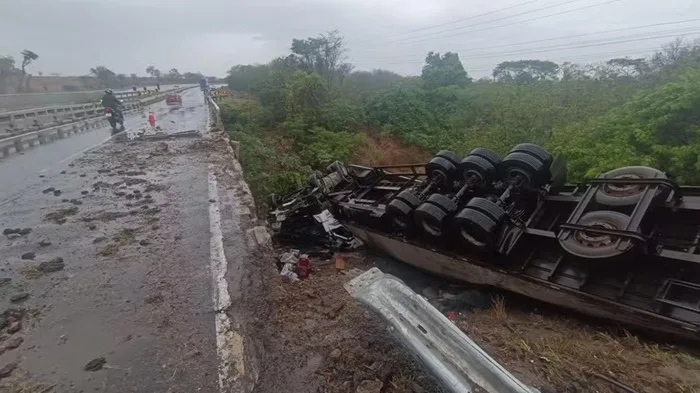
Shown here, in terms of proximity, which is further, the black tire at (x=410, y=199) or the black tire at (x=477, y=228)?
the black tire at (x=410, y=199)

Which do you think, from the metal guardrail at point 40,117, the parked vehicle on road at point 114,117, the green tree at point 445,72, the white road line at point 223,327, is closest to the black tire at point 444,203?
the white road line at point 223,327

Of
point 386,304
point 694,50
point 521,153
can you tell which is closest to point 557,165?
point 521,153

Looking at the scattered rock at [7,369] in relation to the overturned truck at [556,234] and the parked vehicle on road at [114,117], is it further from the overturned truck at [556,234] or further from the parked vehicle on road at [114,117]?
the parked vehicle on road at [114,117]

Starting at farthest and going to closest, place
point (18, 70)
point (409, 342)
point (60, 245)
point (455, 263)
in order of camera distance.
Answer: point (18, 70) < point (455, 263) < point (60, 245) < point (409, 342)

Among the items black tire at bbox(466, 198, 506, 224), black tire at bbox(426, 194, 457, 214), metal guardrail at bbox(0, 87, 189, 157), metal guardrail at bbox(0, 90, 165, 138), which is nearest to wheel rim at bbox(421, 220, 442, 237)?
black tire at bbox(426, 194, 457, 214)

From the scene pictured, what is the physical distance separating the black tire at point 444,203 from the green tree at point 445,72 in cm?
1869

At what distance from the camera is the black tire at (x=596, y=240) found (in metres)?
4.08

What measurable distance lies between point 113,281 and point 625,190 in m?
5.65

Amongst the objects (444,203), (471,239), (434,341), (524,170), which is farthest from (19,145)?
(434,341)

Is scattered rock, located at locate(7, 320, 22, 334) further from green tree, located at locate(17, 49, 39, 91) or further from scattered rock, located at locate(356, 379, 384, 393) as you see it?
green tree, located at locate(17, 49, 39, 91)

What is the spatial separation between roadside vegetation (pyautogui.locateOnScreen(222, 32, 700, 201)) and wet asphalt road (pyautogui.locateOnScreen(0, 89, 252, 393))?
11.4ft

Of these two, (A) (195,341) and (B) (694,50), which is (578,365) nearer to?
(A) (195,341)

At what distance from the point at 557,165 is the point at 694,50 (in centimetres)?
1423

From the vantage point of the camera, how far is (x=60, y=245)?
13.9 ft
